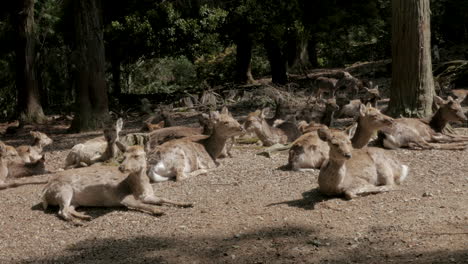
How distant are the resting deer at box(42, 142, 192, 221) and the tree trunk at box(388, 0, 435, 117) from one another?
19.2ft

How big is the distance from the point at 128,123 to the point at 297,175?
10.4m

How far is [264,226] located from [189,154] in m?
3.35

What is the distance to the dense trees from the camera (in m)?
17.1

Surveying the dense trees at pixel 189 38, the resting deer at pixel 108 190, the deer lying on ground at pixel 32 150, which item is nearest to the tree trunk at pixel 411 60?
the dense trees at pixel 189 38

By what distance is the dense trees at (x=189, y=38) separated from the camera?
17.1m

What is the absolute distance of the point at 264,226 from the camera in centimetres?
712

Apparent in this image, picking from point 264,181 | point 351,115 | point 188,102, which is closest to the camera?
point 264,181

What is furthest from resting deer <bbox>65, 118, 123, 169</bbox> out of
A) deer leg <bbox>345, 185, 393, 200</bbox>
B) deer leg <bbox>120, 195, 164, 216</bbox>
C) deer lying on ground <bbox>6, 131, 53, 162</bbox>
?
deer leg <bbox>345, 185, 393, 200</bbox>

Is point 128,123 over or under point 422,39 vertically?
under

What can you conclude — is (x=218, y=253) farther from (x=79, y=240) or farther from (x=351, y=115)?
(x=351, y=115)

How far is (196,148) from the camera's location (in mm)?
10539

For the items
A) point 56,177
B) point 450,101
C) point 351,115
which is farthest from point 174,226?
point 351,115

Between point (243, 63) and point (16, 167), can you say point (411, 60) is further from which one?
point (243, 63)

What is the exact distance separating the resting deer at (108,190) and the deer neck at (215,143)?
8.49 ft
